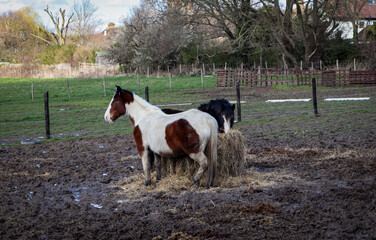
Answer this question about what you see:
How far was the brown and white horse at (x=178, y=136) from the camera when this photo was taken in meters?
5.58

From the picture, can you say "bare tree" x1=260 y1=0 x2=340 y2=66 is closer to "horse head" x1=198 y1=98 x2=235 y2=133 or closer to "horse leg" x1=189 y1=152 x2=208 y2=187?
"horse head" x1=198 y1=98 x2=235 y2=133

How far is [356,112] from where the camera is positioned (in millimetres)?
13383

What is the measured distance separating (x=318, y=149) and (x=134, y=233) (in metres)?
5.26

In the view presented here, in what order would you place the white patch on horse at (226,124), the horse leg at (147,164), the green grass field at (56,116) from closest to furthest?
the horse leg at (147,164)
the white patch on horse at (226,124)
the green grass field at (56,116)

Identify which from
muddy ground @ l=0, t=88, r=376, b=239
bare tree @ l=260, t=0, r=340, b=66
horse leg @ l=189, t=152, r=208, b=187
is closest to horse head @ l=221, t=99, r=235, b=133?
muddy ground @ l=0, t=88, r=376, b=239

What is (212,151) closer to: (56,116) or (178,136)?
(178,136)

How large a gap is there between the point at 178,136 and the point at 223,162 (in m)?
1.04

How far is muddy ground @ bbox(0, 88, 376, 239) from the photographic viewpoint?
4188mm

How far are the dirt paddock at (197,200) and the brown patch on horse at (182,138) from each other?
59 cm

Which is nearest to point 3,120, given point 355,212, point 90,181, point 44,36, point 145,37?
point 90,181

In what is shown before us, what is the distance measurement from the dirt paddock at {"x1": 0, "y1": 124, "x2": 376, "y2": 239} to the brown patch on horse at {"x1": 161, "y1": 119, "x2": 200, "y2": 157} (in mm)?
591

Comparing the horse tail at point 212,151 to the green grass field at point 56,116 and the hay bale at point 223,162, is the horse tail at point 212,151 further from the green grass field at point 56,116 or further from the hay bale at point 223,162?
the green grass field at point 56,116

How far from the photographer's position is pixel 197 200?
5.23 metres

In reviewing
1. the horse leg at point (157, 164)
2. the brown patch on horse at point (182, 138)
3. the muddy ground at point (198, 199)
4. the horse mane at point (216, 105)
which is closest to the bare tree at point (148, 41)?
the muddy ground at point (198, 199)
